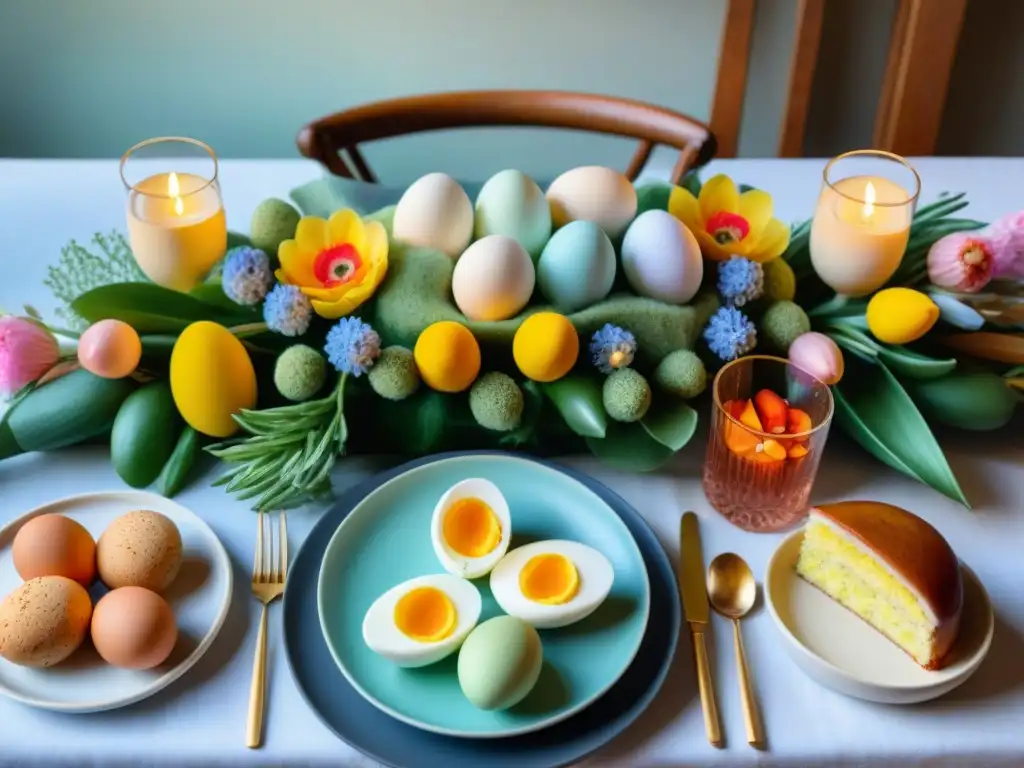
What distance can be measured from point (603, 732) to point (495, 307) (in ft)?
1.11

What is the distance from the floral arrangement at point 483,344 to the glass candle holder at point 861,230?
0.02 meters

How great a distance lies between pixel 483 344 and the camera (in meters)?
0.79

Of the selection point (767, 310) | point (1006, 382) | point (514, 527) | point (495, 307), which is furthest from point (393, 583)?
point (1006, 382)

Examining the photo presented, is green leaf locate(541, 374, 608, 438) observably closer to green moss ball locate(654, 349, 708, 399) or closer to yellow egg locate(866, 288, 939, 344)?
green moss ball locate(654, 349, 708, 399)

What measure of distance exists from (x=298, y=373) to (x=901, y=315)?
1.62 feet

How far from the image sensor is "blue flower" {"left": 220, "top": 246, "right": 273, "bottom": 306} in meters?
0.80

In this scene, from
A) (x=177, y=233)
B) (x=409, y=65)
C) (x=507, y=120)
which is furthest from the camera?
(x=409, y=65)

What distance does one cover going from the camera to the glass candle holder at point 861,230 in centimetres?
81

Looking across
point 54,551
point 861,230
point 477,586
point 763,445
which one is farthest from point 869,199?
point 54,551

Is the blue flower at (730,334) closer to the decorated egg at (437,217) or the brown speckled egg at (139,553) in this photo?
the decorated egg at (437,217)

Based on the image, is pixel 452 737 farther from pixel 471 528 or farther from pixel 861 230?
pixel 861 230

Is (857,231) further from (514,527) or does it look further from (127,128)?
(127,128)

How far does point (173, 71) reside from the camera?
5.46 ft

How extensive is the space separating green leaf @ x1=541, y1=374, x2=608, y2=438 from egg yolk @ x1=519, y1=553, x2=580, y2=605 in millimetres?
113
